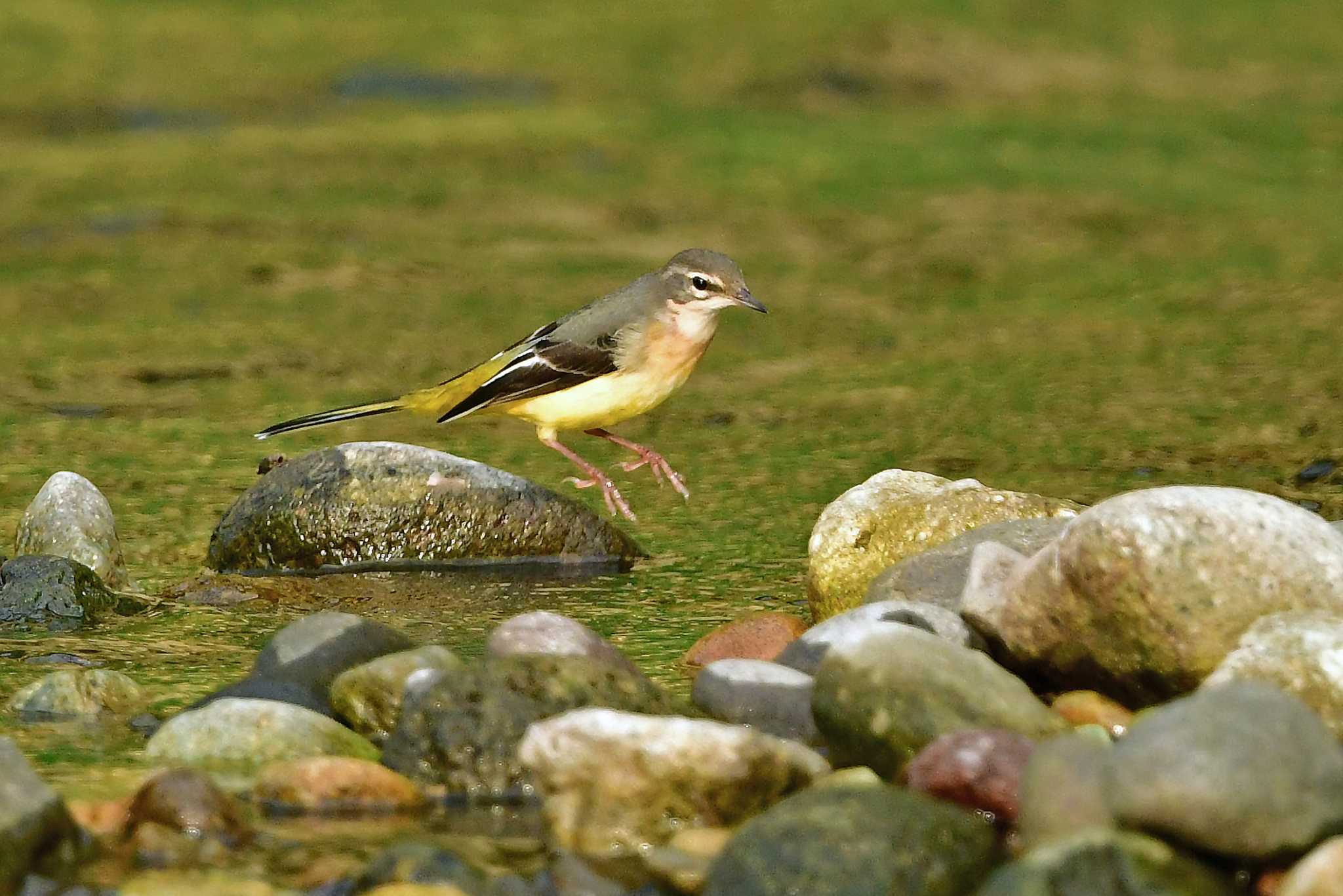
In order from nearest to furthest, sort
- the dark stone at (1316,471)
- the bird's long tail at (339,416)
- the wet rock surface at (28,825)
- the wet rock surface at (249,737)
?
the wet rock surface at (28,825), the wet rock surface at (249,737), the bird's long tail at (339,416), the dark stone at (1316,471)

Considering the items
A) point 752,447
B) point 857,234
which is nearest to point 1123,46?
point 857,234

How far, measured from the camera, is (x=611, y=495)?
8.59 meters

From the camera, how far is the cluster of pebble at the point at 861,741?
4309mm

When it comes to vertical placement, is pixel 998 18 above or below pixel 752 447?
above

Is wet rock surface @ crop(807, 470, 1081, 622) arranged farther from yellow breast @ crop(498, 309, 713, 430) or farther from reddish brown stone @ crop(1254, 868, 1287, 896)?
reddish brown stone @ crop(1254, 868, 1287, 896)

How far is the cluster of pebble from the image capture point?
4309 millimetres

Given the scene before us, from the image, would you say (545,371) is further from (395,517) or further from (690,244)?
(690,244)

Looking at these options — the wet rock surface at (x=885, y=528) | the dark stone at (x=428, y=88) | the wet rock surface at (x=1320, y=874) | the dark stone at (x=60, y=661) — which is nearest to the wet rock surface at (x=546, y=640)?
the wet rock surface at (x=885, y=528)

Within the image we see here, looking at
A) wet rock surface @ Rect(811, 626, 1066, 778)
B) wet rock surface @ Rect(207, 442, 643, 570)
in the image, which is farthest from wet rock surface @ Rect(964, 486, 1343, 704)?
wet rock surface @ Rect(207, 442, 643, 570)

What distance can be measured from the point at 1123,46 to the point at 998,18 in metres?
1.47

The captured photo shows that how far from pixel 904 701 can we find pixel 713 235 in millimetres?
Result: 11241

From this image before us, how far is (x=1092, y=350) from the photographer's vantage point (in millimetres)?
12430

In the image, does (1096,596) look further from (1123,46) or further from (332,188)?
(1123,46)

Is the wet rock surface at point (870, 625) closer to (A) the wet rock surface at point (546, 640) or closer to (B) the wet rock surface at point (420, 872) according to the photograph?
(A) the wet rock surface at point (546, 640)
